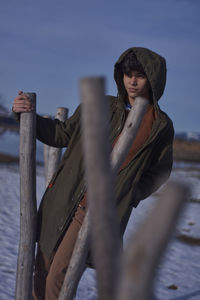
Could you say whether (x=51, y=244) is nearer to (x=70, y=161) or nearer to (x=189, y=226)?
(x=70, y=161)

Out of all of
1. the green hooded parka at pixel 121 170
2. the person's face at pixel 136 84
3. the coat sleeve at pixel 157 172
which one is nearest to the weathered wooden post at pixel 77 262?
the green hooded parka at pixel 121 170

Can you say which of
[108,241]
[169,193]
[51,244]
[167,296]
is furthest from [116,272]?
[167,296]

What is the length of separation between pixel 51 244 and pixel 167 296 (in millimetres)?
2551

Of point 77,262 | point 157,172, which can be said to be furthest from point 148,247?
point 157,172

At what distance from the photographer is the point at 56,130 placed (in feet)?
7.12

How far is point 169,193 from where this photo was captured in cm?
73

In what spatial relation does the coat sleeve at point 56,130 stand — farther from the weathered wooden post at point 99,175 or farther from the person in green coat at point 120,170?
the weathered wooden post at point 99,175

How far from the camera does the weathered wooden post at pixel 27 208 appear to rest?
80.1 inches

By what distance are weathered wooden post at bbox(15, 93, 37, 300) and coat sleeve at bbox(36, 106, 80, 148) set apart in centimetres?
11

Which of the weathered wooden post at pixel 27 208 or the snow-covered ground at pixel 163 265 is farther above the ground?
the weathered wooden post at pixel 27 208

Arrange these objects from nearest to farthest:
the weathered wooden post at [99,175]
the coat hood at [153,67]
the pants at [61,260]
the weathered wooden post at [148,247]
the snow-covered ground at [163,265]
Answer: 1. the weathered wooden post at [148,247]
2. the weathered wooden post at [99,175]
3. the pants at [61,260]
4. the coat hood at [153,67]
5. the snow-covered ground at [163,265]

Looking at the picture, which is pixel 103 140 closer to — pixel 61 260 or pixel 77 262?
pixel 77 262

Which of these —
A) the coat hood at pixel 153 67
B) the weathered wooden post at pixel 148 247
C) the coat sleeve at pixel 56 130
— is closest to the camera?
the weathered wooden post at pixel 148 247

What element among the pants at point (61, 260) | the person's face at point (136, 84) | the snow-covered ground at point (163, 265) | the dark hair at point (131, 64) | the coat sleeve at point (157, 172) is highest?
the dark hair at point (131, 64)
